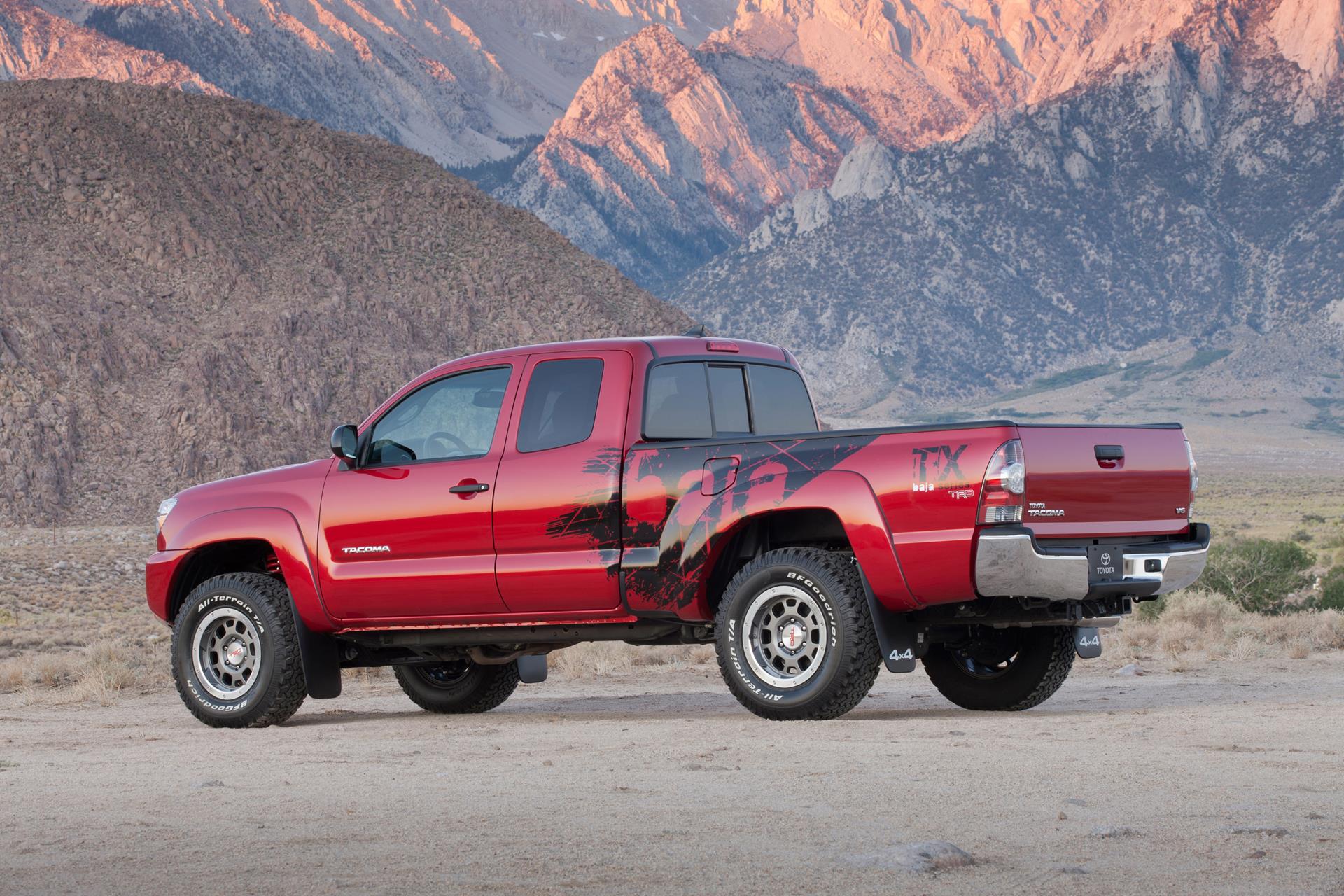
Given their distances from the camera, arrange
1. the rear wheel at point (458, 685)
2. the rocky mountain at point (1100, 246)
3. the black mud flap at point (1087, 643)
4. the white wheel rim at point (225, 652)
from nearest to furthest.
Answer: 1. the black mud flap at point (1087, 643)
2. the white wheel rim at point (225, 652)
3. the rear wheel at point (458, 685)
4. the rocky mountain at point (1100, 246)

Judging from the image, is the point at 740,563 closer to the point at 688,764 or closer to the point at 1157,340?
the point at 688,764

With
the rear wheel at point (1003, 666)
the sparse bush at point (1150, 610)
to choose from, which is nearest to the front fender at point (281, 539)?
the rear wheel at point (1003, 666)

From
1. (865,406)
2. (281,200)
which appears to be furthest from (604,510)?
(865,406)

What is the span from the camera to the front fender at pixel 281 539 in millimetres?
10602

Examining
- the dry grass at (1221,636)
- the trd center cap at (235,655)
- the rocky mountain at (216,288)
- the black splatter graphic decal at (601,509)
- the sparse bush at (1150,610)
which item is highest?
the rocky mountain at (216,288)

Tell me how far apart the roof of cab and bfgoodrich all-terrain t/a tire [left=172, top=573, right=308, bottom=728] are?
6.17ft

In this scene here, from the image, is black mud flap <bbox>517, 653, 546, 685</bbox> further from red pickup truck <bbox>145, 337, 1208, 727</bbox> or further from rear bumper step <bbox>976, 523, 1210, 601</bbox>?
rear bumper step <bbox>976, 523, 1210, 601</bbox>

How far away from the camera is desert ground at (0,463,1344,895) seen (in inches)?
227

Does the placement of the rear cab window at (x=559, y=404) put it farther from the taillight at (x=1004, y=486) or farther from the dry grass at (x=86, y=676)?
the dry grass at (x=86, y=676)

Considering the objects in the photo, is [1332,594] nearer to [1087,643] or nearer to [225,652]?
[1087,643]

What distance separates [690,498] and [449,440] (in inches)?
70.1

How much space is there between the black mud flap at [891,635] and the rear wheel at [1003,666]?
110cm

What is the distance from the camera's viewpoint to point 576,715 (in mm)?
11508

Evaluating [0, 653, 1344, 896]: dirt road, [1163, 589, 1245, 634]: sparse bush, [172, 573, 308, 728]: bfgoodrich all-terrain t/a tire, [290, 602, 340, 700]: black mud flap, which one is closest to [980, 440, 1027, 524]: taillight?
[0, 653, 1344, 896]: dirt road
